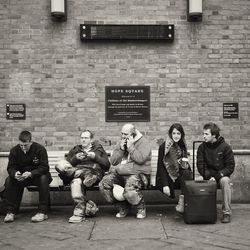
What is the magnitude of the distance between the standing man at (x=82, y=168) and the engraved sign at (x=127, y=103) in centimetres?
99

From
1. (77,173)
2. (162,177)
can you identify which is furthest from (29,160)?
(162,177)

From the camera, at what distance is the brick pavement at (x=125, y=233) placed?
17.8 feet

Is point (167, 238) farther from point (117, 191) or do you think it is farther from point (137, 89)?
point (137, 89)

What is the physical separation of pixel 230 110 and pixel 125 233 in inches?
134

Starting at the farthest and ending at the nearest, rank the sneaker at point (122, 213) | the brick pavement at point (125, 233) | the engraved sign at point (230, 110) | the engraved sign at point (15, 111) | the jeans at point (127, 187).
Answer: the engraved sign at point (230, 110) → the engraved sign at point (15, 111) → the sneaker at point (122, 213) → the jeans at point (127, 187) → the brick pavement at point (125, 233)

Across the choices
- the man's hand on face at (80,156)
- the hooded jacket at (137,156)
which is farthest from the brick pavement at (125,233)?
the man's hand on face at (80,156)

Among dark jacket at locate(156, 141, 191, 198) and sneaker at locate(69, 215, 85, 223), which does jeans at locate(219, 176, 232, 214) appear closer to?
dark jacket at locate(156, 141, 191, 198)

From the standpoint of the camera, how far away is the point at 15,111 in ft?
26.8

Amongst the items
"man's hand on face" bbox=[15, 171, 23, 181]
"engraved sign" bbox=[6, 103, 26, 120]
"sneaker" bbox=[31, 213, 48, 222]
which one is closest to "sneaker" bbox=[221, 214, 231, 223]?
"sneaker" bbox=[31, 213, 48, 222]

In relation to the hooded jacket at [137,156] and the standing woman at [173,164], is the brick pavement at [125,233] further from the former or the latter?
the hooded jacket at [137,156]

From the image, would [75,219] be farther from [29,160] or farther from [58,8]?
[58,8]

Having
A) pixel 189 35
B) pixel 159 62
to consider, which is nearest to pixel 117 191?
pixel 159 62

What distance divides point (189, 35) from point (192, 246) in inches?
165

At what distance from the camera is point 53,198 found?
320 inches
